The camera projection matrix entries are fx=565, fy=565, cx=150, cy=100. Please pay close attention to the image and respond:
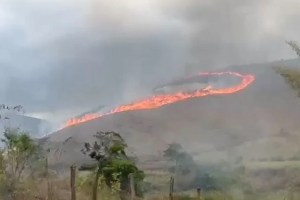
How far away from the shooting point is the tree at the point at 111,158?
26703mm

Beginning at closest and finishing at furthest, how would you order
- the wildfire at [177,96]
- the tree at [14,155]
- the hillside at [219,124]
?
the tree at [14,155] → the hillside at [219,124] → the wildfire at [177,96]

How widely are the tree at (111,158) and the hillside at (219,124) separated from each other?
5544 cm

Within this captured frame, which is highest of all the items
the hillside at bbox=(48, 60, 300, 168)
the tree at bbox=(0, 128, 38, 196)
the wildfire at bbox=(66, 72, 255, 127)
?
the wildfire at bbox=(66, 72, 255, 127)

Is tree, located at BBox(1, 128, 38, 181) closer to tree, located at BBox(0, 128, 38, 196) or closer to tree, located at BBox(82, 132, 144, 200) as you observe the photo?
tree, located at BBox(0, 128, 38, 196)

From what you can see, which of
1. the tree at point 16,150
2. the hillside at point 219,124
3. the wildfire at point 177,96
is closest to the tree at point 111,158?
the tree at point 16,150

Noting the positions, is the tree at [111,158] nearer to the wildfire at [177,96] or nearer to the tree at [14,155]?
the tree at [14,155]

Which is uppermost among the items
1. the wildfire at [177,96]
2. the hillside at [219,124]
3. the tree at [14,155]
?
the wildfire at [177,96]

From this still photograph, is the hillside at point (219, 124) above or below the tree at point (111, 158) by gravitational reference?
above

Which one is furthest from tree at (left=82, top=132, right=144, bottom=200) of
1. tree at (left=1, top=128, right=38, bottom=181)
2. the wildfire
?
the wildfire

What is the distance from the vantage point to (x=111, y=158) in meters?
30.2

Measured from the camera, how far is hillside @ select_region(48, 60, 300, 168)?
336 ft

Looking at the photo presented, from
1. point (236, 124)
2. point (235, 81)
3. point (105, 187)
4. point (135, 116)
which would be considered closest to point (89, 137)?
point (135, 116)

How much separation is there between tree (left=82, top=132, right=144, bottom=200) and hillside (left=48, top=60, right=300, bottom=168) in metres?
55.4

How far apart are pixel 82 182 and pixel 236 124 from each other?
108m
